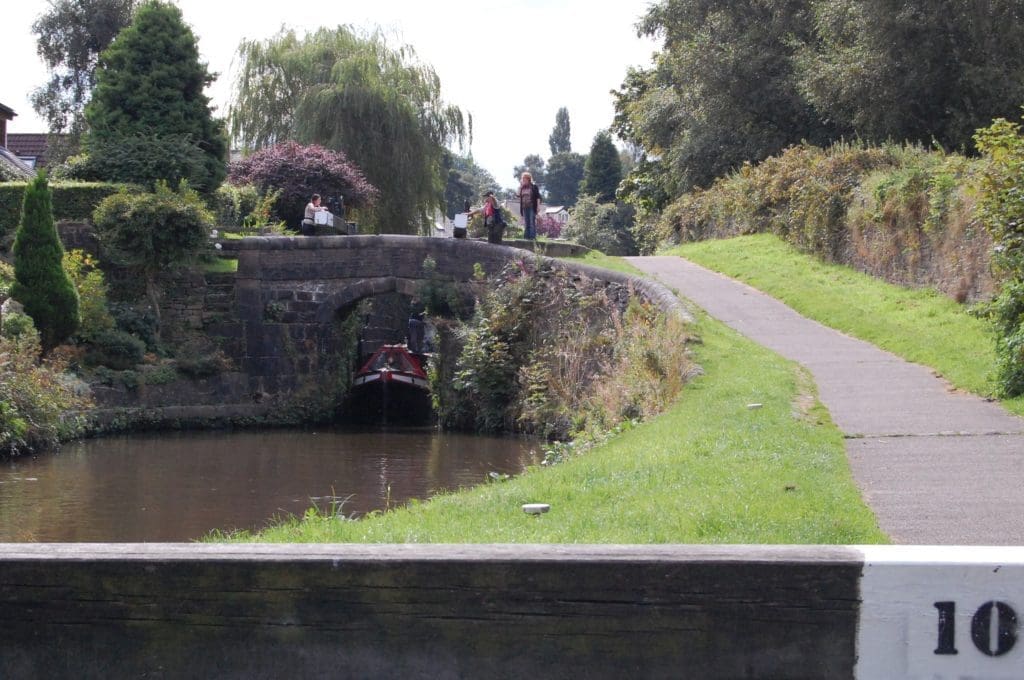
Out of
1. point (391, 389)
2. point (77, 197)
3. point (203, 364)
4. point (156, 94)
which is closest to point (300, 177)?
point (156, 94)

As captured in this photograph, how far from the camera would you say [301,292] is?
78.1 ft

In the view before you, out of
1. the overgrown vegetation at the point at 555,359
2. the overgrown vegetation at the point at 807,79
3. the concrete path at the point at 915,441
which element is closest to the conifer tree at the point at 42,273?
the overgrown vegetation at the point at 555,359

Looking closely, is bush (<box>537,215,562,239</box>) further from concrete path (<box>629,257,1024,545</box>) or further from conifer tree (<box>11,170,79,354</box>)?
concrete path (<box>629,257,1024,545</box>)

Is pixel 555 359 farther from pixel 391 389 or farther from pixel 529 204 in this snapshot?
pixel 391 389

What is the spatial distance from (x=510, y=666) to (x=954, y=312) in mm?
12647

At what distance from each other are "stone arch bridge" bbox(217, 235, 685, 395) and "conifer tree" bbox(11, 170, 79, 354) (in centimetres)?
414

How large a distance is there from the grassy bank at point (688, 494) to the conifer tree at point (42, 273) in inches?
461

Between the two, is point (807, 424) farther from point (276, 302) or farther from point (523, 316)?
point (276, 302)

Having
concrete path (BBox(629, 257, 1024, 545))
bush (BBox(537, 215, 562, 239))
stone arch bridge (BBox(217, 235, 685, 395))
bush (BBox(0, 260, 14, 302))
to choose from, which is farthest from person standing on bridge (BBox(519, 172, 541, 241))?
bush (BBox(537, 215, 562, 239))

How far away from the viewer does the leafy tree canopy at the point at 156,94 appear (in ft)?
82.2

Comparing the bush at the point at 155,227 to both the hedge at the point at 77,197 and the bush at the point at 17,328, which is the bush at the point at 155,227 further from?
the bush at the point at 17,328

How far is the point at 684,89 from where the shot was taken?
1281 inches

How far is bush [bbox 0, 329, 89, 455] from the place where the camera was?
17.1m

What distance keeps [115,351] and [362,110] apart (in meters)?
12.4
